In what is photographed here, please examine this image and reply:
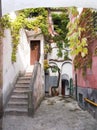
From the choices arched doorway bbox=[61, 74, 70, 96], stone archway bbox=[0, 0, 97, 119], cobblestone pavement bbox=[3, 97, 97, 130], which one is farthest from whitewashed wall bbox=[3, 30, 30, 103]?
stone archway bbox=[0, 0, 97, 119]

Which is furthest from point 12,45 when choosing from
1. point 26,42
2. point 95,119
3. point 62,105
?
point 95,119

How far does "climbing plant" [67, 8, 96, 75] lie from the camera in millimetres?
2824

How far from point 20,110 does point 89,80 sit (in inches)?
45.7

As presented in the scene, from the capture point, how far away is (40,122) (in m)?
3.69

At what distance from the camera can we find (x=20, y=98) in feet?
12.8

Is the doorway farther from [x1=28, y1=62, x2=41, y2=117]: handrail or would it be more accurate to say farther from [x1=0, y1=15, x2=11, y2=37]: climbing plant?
[x1=0, y1=15, x2=11, y2=37]: climbing plant

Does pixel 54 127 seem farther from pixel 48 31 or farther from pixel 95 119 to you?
pixel 48 31

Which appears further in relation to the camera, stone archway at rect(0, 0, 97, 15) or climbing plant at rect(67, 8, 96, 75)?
climbing plant at rect(67, 8, 96, 75)

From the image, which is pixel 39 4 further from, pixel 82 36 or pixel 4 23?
pixel 4 23

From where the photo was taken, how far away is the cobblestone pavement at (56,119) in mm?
3512

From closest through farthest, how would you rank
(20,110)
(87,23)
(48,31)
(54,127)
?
(87,23)
(54,127)
(20,110)
(48,31)

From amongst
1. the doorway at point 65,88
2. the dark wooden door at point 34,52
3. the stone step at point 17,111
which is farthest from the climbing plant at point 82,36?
the stone step at point 17,111

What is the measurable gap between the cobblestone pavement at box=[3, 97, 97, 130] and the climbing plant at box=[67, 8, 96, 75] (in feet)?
2.01

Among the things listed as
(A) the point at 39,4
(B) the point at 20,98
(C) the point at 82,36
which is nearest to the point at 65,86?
(B) the point at 20,98
